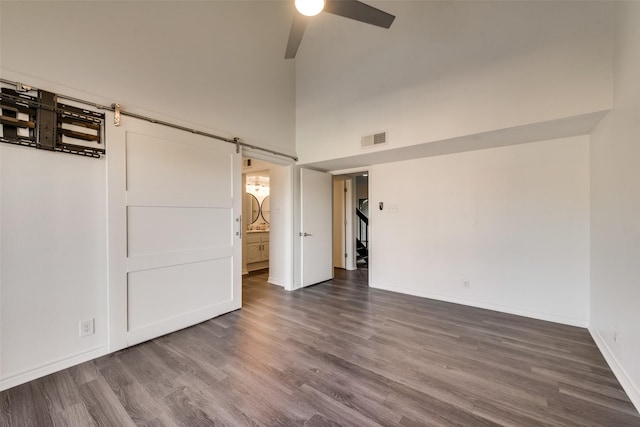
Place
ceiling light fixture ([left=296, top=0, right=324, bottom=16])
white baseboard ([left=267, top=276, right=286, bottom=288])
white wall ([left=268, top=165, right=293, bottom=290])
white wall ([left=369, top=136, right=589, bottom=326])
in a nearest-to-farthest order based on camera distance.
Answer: ceiling light fixture ([left=296, top=0, right=324, bottom=16]), white wall ([left=369, top=136, right=589, bottom=326]), white wall ([left=268, top=165, right=293, bottom=290]), white baseboard ([left=267, top=276, right=286, bottom=288])

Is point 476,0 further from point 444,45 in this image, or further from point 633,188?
point 633,188

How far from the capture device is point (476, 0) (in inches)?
105

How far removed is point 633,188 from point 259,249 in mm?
5647

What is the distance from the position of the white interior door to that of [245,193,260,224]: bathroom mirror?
2379 millimetres

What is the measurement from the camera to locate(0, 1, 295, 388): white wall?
6.13ft

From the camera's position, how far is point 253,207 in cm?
647

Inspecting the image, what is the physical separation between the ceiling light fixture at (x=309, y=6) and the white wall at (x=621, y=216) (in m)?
2.13

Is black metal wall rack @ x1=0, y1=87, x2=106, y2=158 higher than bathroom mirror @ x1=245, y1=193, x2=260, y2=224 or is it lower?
higher

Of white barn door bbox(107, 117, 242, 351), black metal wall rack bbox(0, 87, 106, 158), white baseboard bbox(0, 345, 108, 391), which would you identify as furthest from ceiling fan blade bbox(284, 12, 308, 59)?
white baseboard bbox(0, 345, 108, 391)

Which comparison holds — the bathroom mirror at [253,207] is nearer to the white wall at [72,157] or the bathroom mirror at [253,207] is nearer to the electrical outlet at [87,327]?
the white wall at [72,157]

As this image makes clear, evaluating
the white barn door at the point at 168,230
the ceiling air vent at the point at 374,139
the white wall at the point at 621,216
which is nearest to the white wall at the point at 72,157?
the white barn door at the point at 168,230

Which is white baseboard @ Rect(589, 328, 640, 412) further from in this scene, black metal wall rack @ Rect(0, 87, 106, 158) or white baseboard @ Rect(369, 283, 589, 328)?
black metal wall rack @ Rect(0, 87, 106, 158)

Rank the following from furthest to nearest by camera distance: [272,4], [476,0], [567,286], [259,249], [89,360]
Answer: [259,249] < [272,4] < [567,286] < [476,0] < [89,360]

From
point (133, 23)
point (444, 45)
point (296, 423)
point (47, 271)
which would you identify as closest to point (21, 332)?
point (47, 271)
